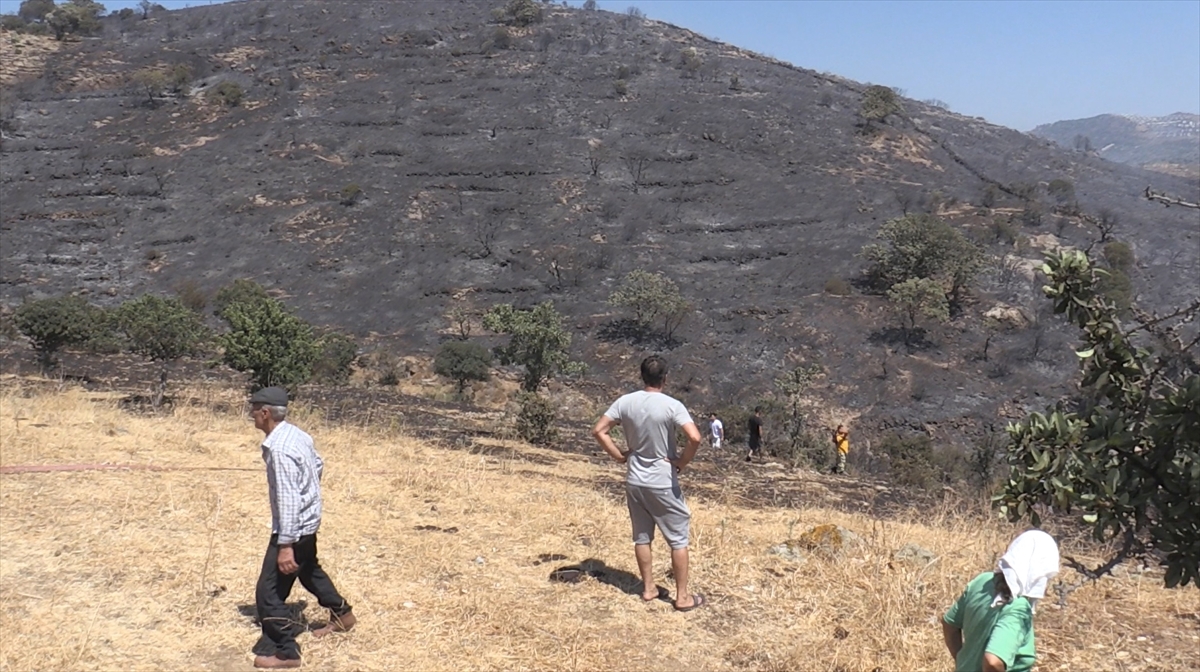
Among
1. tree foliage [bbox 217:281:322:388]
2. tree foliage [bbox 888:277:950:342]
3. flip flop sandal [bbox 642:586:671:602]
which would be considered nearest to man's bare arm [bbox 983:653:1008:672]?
flip flop sandal [bbox 642:586:671:602]

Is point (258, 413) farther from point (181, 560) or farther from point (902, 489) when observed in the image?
point (902, 489)

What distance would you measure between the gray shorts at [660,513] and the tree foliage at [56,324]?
16.5 meters

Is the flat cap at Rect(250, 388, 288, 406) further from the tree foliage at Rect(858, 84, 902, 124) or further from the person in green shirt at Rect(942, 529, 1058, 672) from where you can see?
the tree foliage at Rect(858, 84, 902, 124)

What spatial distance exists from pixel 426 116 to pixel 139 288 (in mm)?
20599

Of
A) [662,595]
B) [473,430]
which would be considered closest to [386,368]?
[473,430]

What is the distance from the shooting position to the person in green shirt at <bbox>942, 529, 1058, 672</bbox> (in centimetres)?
295

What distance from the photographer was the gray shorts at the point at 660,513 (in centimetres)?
532

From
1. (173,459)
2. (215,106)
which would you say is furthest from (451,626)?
(215,106)

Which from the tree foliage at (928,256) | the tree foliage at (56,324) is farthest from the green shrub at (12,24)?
the tree foliage at (928,256)

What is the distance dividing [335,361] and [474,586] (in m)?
19.8

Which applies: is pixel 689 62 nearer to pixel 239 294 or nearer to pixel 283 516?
pixel 239 294

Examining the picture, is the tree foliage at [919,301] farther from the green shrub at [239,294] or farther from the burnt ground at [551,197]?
the green shrub at [239,294]

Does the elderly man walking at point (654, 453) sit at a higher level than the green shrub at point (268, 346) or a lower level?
higher

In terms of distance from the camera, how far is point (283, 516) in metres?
4.47
